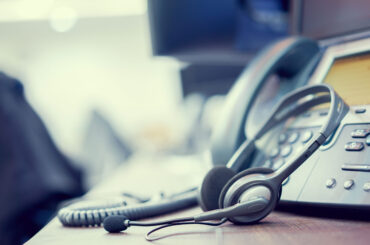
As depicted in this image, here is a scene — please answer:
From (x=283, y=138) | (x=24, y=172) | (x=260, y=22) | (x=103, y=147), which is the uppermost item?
(x=260, y=22)

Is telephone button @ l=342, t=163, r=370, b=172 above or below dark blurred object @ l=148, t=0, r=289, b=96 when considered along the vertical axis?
below

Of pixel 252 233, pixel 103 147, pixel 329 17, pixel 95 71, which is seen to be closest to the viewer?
pixel 252 233

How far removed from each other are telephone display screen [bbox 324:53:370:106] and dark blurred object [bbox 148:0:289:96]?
347mm

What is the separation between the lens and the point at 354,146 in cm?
34

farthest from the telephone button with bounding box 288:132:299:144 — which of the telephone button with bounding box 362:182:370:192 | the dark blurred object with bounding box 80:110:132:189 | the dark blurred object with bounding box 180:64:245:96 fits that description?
the dark blurred object with bounding box 80:110:132:189

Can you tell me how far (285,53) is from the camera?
509mm

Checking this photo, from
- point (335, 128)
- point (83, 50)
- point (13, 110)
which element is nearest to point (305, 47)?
point (335, 128)

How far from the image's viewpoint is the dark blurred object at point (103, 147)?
1.30m

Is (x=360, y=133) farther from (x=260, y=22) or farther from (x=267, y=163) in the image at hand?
(x=260, y=22)

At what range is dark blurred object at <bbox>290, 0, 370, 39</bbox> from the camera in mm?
477

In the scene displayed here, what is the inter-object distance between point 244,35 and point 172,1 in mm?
153

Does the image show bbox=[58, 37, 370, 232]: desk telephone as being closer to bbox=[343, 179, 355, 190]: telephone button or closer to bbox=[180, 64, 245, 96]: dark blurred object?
bbox=[343, 179, 355, 190]: telephone button

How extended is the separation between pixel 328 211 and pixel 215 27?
60 centimetres

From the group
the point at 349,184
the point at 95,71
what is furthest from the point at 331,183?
the point at 95,71
